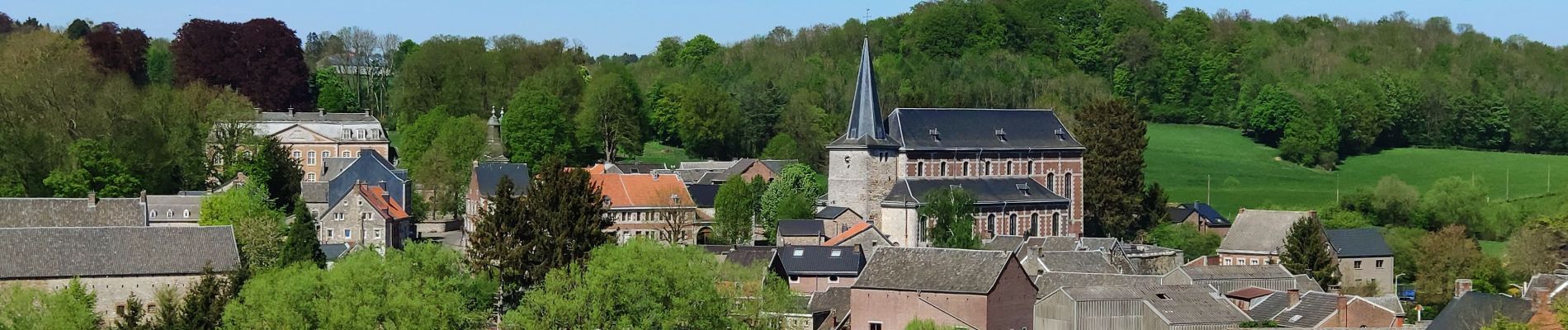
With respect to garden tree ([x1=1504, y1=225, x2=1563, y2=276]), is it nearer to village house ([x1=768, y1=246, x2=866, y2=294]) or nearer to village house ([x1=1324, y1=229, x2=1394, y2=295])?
village house ([x1=1324, y1=229, x2=1394, y2=295])

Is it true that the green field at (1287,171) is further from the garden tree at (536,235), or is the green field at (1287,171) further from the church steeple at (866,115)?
the garden tree at (536,235)

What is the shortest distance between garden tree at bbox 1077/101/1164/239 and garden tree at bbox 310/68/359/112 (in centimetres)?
4420

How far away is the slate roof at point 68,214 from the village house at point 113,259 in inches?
163

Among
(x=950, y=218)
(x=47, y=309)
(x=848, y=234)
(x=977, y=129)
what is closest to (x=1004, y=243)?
(x=950, y=218)

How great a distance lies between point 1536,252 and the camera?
6675 centimetres

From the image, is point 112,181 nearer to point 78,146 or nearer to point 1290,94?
point 78,146

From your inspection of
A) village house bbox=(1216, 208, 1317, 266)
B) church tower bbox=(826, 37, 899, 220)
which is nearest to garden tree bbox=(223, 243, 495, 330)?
church tower bbox=(826, 37, 899, 220)

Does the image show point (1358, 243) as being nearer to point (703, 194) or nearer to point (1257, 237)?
point (1257, 237)

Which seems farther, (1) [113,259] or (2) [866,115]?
(2) [866,115]

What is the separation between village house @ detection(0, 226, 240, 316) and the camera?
51.6 m

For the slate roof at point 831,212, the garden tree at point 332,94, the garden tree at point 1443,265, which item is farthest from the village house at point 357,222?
the garden tree at point 332,94

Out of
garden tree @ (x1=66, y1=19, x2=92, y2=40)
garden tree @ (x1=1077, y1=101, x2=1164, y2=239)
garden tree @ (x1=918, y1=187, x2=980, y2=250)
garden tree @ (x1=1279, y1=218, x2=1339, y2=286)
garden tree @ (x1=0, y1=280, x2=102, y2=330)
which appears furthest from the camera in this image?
garden tree @ (x1=66, y1=19, x2=92, y2=40)

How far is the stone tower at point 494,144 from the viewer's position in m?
87.0

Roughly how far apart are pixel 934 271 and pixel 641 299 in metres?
8.88
